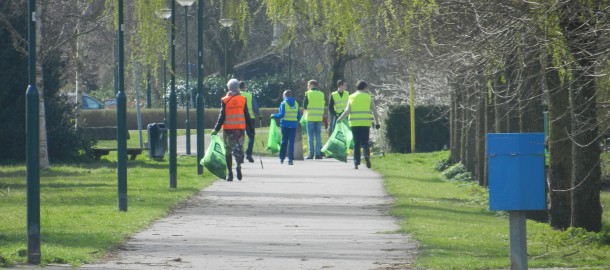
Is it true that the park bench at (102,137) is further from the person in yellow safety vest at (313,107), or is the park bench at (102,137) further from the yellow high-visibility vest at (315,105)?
the yellow high-visibility vest at (315,105)

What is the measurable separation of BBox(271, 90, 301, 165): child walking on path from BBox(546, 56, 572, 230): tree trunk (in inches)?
508

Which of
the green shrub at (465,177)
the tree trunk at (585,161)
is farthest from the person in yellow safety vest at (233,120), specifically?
the tree trunk at (585,161)

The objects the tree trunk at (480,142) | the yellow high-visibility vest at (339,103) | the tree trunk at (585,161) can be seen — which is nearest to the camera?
the tree trunk at (585,161)

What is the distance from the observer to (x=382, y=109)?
43250 mm

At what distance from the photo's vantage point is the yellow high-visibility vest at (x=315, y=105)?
30.7 m

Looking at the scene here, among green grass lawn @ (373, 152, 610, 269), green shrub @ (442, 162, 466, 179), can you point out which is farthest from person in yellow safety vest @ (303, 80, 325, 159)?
green grass lawn @ (373, 152, 610, 269)

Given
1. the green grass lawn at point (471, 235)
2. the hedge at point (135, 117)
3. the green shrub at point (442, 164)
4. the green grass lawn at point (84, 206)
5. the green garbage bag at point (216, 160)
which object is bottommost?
the green grass lawn at point (471, 235)

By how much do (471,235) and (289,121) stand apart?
15739 mm

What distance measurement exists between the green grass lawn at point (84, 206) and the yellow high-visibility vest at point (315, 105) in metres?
3.00

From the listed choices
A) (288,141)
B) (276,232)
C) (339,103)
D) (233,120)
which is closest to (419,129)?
(288,141)

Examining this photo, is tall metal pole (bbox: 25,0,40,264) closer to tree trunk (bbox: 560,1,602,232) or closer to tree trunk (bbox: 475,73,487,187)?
tree trunk (bbox: 560,1,602,232)

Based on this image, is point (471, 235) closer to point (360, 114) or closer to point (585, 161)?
point (585, 161)

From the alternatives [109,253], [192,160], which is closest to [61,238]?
[109,253]

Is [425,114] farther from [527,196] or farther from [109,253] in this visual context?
[527,196]
